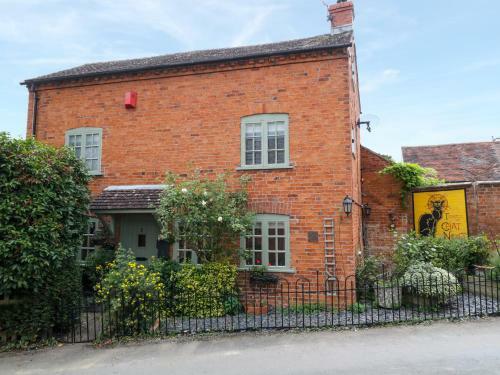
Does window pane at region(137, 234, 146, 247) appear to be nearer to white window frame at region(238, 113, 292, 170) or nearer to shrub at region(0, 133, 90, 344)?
shrub at region(0, 133, 90, 344)

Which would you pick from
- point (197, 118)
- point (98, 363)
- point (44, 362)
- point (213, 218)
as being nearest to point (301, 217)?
point (213, 218)

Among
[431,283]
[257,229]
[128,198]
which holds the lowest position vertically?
[431,283]

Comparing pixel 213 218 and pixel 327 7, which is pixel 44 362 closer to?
pixel 213 218

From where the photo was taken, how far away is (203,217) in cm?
885

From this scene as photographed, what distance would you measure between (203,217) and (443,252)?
700cm

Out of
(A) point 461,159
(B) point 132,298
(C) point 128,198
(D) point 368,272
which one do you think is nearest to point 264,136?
(C) point 128,198

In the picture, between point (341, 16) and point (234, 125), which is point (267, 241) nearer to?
point (234, 125)

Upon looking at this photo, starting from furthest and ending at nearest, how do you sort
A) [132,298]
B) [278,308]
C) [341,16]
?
[341,16] → [278,308] → [132,298]

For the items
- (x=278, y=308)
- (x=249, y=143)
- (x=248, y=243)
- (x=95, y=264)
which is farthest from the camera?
(x=249, y=143)

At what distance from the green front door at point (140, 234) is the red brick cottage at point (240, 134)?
29 millimetres

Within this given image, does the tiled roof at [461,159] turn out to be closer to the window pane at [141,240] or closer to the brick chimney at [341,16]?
the brick chimney at [341,16]

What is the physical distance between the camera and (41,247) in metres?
6.96

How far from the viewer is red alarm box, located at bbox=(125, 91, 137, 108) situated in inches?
436

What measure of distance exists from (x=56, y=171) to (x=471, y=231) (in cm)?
1251
